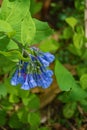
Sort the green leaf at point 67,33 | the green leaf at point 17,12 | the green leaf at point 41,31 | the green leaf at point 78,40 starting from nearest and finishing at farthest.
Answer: the green leaf at point 17,12, the green leaf at point 41,31, the green leaf at point 78,40, the green leaf at point 67,33

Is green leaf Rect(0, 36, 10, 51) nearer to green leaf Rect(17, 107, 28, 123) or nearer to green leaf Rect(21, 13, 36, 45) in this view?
green leaf Rect(21, 13, 36, 45)

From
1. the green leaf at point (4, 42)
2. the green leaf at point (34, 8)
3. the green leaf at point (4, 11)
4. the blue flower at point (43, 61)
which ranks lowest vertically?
the green leaf at point (34, 8)

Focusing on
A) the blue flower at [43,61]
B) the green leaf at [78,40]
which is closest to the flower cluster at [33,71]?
the blue flower at [43,61]

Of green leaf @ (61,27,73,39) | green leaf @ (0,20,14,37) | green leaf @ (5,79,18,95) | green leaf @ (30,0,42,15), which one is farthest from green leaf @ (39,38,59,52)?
green leaf @ (0,20,14,37)

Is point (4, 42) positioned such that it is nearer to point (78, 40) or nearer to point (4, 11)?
point (4, 11)

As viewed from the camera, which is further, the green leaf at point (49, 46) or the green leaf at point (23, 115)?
the green leaf at point (49, 46)

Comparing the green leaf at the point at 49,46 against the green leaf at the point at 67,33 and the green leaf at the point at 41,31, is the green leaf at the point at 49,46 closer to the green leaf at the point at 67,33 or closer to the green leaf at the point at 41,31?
the green leaf at the point at 67,33

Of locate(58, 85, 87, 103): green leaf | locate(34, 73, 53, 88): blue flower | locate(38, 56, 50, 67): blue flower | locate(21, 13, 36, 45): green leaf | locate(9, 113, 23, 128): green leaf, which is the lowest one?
locate(9, 113, 23, 128): green leaf

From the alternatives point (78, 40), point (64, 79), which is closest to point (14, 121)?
point (64, 79)
